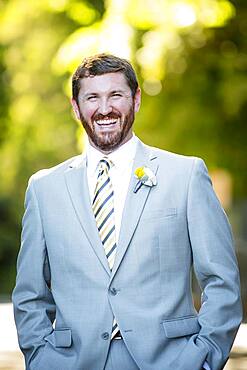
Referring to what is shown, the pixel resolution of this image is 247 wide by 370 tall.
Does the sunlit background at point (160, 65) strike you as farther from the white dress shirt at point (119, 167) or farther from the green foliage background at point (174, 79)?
the white dress shirt at point (119, 167)

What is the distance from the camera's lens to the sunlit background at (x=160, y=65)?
32.9ft

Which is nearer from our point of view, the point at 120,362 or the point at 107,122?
the point at 120,362

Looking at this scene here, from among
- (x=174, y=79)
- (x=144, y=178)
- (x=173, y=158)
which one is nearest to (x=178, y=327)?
(x=144, y=178)

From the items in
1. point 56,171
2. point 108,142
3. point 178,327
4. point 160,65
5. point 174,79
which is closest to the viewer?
point 178,327

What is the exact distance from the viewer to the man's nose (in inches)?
211

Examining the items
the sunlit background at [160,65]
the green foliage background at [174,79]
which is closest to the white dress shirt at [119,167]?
the sunlit background at [160,65]

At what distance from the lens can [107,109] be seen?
17.6ft

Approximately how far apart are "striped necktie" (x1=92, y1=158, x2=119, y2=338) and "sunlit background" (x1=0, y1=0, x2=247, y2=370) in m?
3.33

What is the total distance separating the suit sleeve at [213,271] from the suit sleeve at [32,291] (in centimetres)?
63

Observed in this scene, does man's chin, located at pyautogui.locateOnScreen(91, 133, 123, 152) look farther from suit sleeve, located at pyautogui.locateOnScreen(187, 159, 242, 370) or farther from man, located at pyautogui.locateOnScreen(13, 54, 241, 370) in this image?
suit sleeve, located at pyautogui.locateOnScreen(187, 159, 242, 370)

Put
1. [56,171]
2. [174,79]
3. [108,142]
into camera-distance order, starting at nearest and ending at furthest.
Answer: [108,142]
[56,171]
[174,79]

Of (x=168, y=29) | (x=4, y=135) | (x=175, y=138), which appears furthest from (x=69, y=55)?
(x=4, y=135)

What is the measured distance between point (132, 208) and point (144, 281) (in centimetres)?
29

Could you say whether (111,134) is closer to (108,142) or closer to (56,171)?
(108,142)
